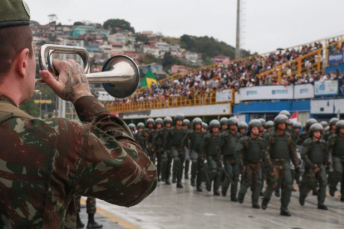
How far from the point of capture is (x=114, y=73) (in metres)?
2.26

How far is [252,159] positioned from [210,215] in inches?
88.2

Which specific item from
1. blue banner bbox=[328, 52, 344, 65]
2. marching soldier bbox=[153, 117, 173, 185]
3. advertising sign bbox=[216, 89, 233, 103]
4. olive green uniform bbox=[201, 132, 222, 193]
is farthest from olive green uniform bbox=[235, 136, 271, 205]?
advertising sign bbox=[216, 89, 233, 103]

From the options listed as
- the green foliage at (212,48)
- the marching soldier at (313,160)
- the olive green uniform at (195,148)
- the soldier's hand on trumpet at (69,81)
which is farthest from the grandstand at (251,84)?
the green foliage at (212,48)

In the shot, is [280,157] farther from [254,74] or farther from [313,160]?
[254,74]

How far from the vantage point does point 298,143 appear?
1483 cm

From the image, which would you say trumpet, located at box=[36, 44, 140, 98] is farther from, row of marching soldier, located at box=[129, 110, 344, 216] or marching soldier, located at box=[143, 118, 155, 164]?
marching soldier, located at box=[143, 118, 155, 164]

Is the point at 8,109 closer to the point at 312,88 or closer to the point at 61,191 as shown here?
the point at 61,191

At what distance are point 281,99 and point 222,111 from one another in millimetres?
5202

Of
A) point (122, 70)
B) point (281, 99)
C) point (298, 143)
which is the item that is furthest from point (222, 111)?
point (122, 70)

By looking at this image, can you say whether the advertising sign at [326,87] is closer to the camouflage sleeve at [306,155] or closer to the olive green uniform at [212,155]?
the olive green uniform at [212,155]

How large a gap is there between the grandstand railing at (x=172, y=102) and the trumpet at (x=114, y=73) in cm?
3038

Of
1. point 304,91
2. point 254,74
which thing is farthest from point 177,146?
point 254,74

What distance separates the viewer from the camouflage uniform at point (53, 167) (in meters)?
1.39

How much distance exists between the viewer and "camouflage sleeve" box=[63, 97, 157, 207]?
1450mm
